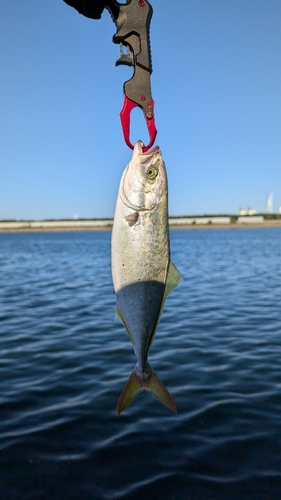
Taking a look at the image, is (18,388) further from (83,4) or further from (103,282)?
(103,282)

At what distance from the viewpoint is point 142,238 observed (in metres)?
3.99

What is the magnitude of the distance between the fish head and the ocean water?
3417 mm

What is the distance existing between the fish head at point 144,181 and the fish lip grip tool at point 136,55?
165mm

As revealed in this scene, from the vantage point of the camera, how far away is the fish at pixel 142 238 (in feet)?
13.0

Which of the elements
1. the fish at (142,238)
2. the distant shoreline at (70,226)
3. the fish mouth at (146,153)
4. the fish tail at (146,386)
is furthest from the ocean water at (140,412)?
the distant shoreline at (70,226)

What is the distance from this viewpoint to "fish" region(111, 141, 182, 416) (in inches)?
156

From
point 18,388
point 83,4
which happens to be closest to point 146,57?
point 83,4

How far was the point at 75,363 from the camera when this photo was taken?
998cm

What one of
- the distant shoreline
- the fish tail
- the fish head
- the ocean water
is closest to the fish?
the fish head

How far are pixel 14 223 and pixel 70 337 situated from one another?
593ft

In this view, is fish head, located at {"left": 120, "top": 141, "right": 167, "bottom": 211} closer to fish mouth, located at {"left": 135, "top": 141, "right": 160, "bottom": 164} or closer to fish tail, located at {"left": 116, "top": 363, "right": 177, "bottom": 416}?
fish mouth, located at {"left": 135, "top": 141, "right": 160, "bottom": 164}

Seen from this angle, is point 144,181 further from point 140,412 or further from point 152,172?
point 140,412

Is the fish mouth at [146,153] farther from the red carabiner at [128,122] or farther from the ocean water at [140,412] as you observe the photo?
the ocean water at [140,412]

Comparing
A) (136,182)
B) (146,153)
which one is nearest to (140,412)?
(136,182)
